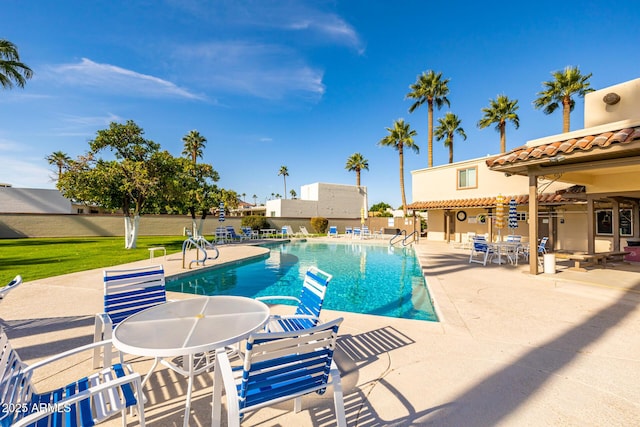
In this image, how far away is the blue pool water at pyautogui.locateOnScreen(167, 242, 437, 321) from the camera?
659cm

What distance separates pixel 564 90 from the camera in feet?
67.0

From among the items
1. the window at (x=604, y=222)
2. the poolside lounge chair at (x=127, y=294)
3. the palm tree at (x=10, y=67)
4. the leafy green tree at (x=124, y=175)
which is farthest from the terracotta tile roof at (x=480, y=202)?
the palm tree at (x=10, y=67)

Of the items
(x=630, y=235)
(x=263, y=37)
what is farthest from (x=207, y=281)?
(x=630, y=235)

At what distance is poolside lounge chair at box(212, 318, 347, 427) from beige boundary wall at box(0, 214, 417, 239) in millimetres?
24431

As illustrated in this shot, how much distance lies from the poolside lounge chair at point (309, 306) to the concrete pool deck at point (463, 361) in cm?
63

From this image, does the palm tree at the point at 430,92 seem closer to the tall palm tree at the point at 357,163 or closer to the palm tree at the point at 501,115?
the palm tree at the point at 501,115

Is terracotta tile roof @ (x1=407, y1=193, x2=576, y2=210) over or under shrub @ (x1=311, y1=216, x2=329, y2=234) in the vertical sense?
over

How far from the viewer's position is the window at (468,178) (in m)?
18.6

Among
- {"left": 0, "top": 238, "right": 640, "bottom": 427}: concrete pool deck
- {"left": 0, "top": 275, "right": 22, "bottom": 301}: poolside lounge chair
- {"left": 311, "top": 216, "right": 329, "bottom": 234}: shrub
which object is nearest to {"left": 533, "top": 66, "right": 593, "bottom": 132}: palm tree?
{"left": 0, "top": 238, "right": 640, "bottom": 427}: concrete pool deck

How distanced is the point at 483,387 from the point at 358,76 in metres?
19.4

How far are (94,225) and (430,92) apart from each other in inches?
1279

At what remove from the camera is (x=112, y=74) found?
13164 mm

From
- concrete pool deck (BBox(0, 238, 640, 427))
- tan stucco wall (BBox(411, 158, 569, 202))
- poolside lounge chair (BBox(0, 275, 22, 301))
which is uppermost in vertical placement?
tan stucco wall (BBox(411, 158, 569, 202))

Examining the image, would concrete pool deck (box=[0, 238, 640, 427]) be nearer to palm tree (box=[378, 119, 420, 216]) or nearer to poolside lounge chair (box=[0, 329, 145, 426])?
poolside lounge chair (box=[0, 329, 145, 426])
